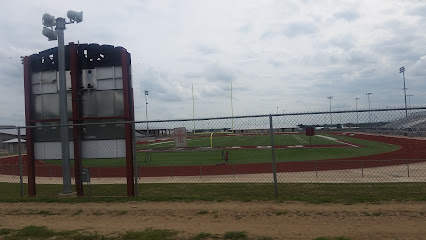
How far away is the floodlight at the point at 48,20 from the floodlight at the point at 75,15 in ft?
2.05

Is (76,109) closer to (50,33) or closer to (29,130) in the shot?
(29,130)

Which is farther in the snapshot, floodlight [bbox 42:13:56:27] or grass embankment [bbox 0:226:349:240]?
floodlight [bbox 42:13:56:27]

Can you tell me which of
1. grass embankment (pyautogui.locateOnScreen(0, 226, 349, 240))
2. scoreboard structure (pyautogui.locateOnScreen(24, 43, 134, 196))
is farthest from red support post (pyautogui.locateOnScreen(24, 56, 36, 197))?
grass embankment (pyautogui.locateOnScreen(0, 226, 349, 240))

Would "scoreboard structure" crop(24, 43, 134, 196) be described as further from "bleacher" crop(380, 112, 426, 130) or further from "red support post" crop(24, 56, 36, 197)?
"bleacher" crop(380, 112, 426, 130)

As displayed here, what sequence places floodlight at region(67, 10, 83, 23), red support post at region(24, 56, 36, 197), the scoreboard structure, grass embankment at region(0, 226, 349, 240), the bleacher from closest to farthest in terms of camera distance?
1. grass embankment at region(0, 226, 349, 240)
2. the bleacher
3. floodlight at region(67, 10, 83, 23)
4. the scoreboard structure
5. red support post at region(24, 56, 36, 197)

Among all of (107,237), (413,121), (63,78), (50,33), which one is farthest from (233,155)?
(107,237)

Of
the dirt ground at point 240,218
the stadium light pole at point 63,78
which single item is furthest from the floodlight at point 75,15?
the dirt ground at point 240,218

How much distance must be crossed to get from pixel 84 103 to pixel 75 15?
9.92 feet

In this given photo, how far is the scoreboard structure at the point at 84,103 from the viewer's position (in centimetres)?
1162

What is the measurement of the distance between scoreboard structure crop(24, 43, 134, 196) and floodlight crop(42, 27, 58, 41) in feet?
2.16

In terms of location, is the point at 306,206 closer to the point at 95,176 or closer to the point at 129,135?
the point at 129,135

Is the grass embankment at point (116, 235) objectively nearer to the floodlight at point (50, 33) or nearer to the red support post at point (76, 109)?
the red support post at point (76, 109)

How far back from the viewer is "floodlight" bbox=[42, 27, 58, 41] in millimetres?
11500

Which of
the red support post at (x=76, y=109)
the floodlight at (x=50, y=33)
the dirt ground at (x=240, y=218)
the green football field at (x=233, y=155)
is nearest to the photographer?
the dirt ground at (x=240, y=218)
